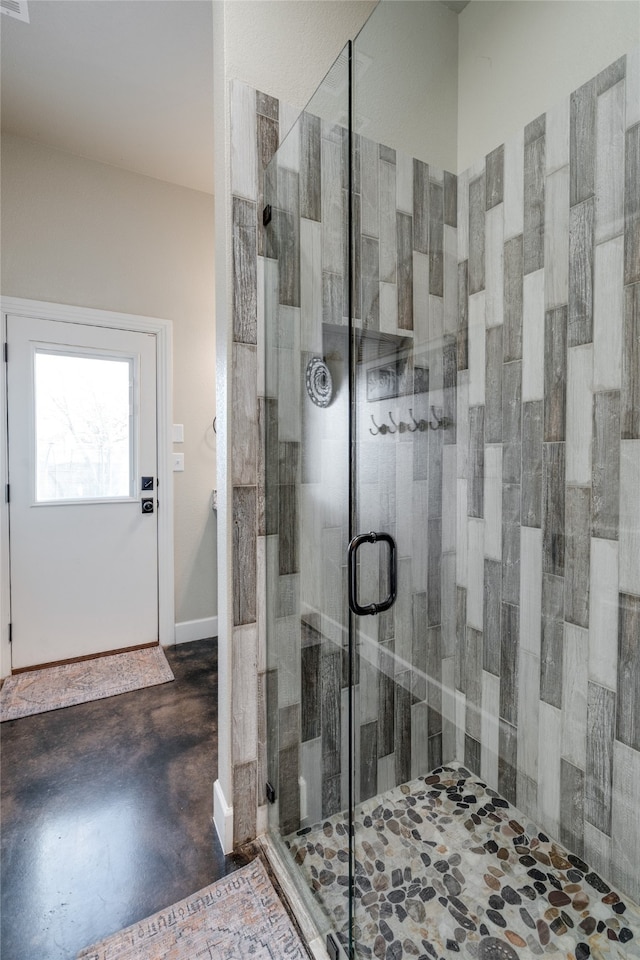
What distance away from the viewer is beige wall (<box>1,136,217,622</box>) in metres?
2.47

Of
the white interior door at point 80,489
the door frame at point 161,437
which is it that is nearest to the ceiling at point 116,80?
the door frame at point 161,437

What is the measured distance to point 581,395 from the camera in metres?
1.27

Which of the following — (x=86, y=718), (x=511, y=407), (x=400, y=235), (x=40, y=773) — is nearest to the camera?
(x=400, y=235)

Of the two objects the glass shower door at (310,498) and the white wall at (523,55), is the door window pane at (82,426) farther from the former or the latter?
the white wall at (523,55)

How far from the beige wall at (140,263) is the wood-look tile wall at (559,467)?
76.6 inches

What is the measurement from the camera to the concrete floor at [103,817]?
4.00ft

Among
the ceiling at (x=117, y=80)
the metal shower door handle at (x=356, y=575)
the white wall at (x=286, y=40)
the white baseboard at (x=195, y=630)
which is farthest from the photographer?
the white baseboard at (x=195, y=630)

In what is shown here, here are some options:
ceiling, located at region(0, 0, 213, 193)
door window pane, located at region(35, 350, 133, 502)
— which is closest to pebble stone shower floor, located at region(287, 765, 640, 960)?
door window pane, located at region(35, 350, 133, 502)

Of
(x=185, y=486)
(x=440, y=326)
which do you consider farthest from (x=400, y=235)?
(x=185, y=486)

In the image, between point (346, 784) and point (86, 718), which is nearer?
point (346, 784)

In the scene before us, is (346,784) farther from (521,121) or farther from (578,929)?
(521,121)

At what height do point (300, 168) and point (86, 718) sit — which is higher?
point (300, 168)

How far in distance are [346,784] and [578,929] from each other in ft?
2.20

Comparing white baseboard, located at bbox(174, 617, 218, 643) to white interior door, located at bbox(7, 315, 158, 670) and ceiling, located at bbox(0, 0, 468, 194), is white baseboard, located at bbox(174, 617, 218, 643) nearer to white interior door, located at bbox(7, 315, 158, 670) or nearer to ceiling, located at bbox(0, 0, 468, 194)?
white interior door, located at bbox(7, 315, 158, 670)
